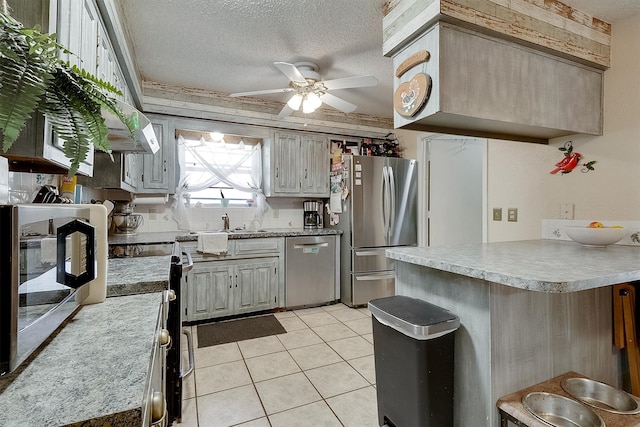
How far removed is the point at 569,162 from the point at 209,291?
3280 millimetres

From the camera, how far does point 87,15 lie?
1433 millimetres

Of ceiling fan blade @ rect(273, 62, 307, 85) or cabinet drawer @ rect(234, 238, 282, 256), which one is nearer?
ceiling fan blade @ rect(273, 62, 307, 85)

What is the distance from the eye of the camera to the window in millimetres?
3719

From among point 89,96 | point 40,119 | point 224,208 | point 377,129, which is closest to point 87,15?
point 40,119

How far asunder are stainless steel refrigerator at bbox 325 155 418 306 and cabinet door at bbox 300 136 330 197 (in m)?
0.40

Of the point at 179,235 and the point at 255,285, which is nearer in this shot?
the point at 179,235

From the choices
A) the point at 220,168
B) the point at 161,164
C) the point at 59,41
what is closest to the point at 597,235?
the point at 59,41

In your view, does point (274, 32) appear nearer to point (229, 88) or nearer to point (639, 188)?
point (229, 88)

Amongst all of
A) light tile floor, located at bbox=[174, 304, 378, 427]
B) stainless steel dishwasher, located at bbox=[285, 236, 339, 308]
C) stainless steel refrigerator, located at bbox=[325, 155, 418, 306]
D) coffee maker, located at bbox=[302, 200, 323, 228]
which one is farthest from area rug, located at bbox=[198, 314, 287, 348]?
coffee maker, located at bbox=[302, 200, 323, 228]

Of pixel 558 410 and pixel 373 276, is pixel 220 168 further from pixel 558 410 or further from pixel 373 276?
pixel 558 410

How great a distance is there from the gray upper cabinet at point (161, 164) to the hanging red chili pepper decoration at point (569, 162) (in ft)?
11.6

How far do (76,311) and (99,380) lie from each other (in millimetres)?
552

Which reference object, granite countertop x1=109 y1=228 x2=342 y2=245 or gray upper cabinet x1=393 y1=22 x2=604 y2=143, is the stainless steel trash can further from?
granite countertop x1=109 y1=228 x2=342 y2=245

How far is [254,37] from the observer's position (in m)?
2.40
